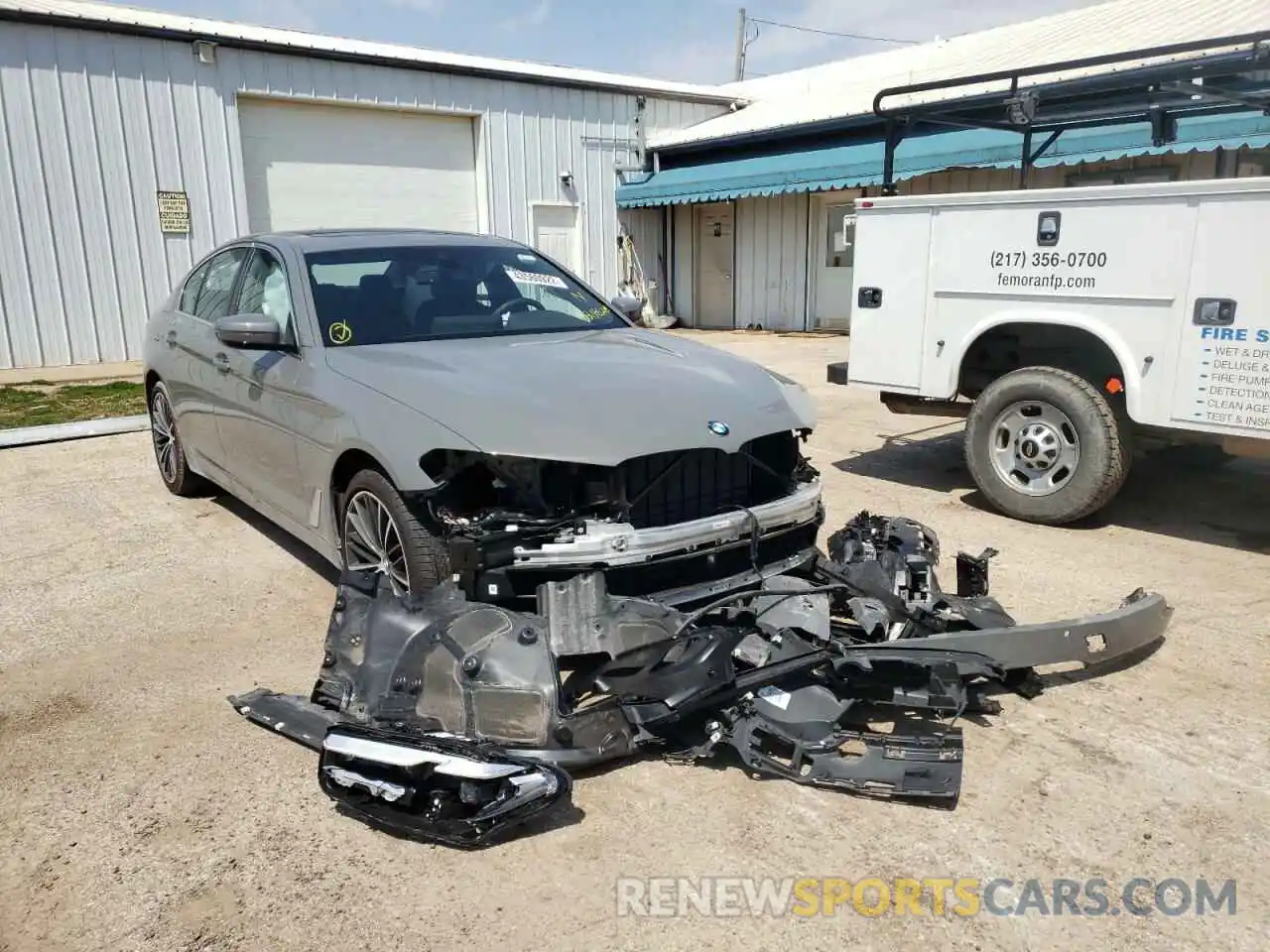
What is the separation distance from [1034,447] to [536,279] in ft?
10.1

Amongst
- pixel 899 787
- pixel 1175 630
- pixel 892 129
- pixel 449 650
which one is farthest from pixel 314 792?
pixel 892 129

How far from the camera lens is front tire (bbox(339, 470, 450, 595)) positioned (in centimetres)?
348

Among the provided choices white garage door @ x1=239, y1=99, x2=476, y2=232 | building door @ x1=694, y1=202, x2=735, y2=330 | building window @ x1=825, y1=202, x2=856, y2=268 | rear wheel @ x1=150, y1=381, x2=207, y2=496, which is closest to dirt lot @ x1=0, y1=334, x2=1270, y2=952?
rear wheel @ x1=150, y1=381, x2=207, y2=496

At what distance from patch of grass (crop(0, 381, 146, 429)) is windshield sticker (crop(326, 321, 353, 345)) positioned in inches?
250

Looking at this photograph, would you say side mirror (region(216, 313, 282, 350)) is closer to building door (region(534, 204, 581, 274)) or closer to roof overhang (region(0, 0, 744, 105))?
roof overhang (region(0, 0, 744, 105))

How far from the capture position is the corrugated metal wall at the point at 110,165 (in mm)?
12883

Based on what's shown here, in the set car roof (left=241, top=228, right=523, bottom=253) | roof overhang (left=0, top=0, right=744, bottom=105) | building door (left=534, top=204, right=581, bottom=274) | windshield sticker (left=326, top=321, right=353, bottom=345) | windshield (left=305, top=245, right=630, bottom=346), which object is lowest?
windshield sticker (left=326, top=321, right=353, bottom=345)

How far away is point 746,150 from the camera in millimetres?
18203

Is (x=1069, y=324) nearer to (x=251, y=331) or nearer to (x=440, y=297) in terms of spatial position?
(x=440, y=297)

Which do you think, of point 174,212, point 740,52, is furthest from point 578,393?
point 740,52

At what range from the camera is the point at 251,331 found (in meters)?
4.16

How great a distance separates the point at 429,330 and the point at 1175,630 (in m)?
3.57

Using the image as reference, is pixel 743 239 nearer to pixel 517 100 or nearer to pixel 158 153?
pixel 517 100
